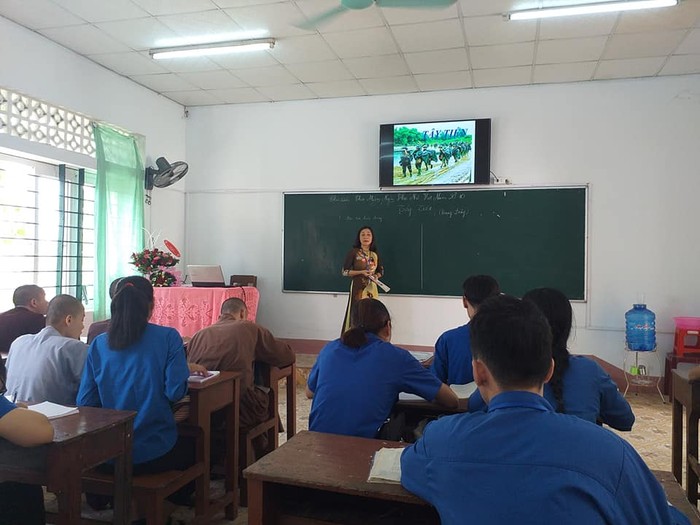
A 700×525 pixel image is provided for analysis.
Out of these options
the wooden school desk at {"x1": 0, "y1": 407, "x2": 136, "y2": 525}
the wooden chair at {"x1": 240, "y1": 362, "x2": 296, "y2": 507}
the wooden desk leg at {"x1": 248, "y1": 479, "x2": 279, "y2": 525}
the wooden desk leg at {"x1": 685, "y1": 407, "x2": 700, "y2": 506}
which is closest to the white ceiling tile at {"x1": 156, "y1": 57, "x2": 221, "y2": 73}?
the wooden chair at {"x1": 240, "y1": 362, "x2": 296, "y2": 507}

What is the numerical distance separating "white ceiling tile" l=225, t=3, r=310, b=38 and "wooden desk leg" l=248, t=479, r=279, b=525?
3.71 metres

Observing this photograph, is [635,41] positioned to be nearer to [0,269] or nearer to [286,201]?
[286,201]

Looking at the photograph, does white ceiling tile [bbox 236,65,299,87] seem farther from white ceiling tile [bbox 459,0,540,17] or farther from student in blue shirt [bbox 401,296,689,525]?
student in blue shirt [bbox 401,296,689,525]

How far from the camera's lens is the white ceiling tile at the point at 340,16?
4.19m

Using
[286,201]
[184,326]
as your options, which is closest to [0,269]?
[184,326]

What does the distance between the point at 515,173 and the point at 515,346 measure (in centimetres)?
518

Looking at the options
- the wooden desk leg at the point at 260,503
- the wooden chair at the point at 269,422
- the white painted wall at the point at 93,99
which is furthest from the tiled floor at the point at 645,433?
the white painted wall at the point at 93,99

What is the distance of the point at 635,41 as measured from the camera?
481 centimetres

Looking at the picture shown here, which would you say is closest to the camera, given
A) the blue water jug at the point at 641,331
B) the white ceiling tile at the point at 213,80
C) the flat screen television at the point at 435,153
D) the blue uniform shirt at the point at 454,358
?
the blue uniform shirt at the point at 454,358

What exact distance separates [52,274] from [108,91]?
1949 mm

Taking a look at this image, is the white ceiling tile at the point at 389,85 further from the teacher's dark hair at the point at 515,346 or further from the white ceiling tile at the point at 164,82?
the teacher's dark hair at the point at 515,346

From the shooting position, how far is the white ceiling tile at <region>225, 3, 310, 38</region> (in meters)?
4.29

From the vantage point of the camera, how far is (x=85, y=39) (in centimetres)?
489

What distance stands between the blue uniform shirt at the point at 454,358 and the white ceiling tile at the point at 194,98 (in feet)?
16.0
